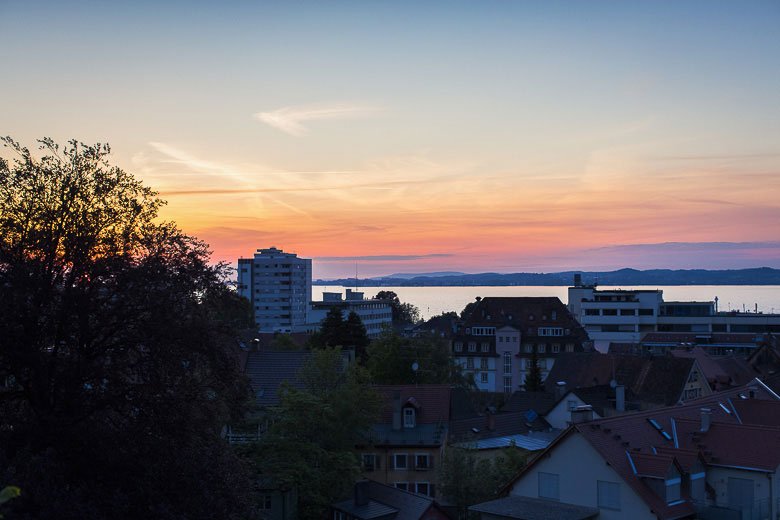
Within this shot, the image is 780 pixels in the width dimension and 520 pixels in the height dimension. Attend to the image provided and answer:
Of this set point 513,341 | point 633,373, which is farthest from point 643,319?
point 633,373

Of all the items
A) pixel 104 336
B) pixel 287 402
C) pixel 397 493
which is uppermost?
pixel 104 336

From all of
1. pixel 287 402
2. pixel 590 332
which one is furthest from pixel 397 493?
pixel 590 332

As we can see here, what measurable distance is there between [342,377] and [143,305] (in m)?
26.5

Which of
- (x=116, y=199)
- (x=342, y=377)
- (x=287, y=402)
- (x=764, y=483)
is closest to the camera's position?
(x=116, y=199)

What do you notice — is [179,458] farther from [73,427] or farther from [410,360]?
[410,360]

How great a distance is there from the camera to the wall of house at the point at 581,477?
29.1 meters

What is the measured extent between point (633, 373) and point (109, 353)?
167 feet

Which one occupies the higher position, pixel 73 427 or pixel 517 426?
pixel 73 427

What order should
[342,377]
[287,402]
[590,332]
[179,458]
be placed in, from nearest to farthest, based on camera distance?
[179,458], [287,402], [342,377], [590,332]

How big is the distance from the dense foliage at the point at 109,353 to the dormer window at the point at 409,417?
88.0 ft

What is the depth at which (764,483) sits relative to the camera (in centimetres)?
2975

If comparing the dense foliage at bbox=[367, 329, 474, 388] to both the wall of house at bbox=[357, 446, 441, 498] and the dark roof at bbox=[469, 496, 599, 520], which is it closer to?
the wall of house at bbox=[357, 446, 441, 498]

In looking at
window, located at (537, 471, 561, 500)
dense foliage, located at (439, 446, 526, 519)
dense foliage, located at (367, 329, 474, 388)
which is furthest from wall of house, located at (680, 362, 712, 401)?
window, located at (537, 471, 561, 500)

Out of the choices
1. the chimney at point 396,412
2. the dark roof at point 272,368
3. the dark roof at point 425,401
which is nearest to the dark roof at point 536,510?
the chimney at point 396,412
